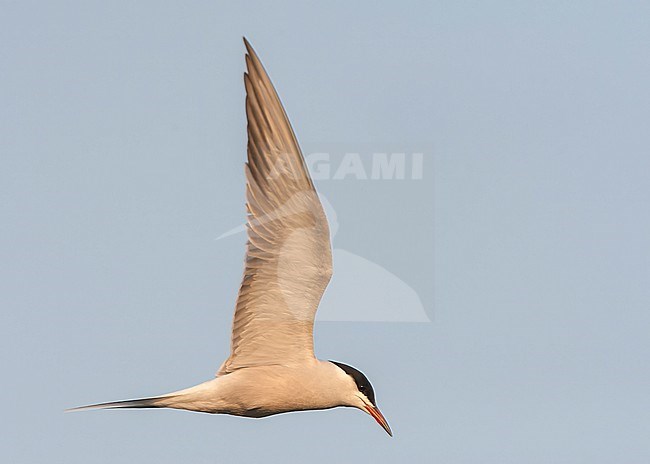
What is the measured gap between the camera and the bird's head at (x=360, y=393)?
11.2 m

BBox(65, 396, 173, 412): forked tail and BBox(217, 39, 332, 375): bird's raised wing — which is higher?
BBox(217, 39, 332, 375): bird's raised wing

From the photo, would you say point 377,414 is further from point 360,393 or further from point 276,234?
point 276,234

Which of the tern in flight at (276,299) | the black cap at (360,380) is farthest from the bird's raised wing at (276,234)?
the black cap at (360,380)

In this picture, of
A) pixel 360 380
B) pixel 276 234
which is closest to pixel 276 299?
pixel 276 234

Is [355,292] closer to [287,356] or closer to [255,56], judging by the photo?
[287,356]

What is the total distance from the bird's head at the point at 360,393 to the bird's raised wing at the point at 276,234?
1.81 feet

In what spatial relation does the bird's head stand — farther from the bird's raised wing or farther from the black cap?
the bird's raised wing

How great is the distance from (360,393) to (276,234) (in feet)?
5.62

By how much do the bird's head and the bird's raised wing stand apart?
0.55 m

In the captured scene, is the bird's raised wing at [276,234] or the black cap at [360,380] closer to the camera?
the bird's raised wing at [276,234]

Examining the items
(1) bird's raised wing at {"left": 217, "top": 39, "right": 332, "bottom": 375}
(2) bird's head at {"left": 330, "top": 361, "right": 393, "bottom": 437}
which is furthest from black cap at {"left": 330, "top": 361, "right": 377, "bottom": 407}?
(1) bird's raised wing at {"left": 217, "top": 39, "right": 332, "bottom": 375}

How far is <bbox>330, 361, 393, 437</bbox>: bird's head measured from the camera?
440 inches

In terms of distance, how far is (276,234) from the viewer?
10.7 metres

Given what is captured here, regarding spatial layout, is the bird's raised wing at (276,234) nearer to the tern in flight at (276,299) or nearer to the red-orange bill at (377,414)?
the tern in flight at (276,299)
